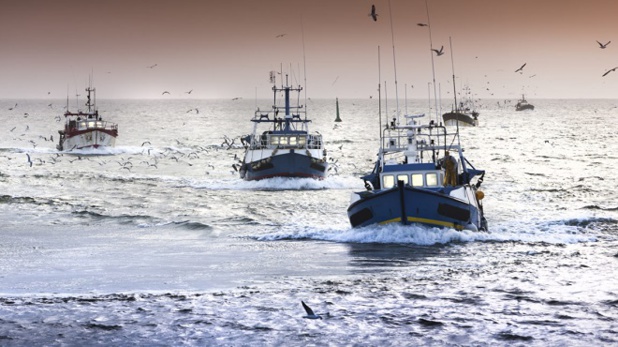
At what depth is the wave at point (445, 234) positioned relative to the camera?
2608 centimetres

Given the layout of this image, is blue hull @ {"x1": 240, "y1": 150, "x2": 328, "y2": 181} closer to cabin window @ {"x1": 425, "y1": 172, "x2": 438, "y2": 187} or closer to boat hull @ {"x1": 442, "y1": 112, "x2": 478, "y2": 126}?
cabin window @ {"x1": 425, "y1": 172, "x2": 438, "y2": 187}

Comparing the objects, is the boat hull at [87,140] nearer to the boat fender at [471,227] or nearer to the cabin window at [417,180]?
the cabin window at [417,180]

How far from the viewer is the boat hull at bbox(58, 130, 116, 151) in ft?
282

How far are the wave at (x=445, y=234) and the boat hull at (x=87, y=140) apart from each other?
60.5 meters

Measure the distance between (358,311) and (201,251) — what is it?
33.7 feet

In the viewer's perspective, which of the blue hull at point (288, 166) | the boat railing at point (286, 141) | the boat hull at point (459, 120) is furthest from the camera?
the boat hull at point (459, 120)

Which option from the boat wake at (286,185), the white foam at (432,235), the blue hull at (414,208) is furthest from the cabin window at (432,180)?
the boat wake at (286,185)

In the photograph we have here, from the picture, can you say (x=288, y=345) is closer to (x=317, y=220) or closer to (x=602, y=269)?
(x=602, y=269)

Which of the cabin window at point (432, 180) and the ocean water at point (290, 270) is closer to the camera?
the ocean water at point (290, 270)

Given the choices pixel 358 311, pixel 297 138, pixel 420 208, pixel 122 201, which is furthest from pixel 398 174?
pixel 297 138

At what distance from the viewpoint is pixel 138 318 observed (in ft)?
49.6

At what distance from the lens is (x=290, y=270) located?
69.7ft

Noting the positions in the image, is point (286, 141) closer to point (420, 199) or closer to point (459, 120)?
point (420, 199)

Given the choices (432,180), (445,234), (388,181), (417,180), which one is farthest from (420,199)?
(388,181)
